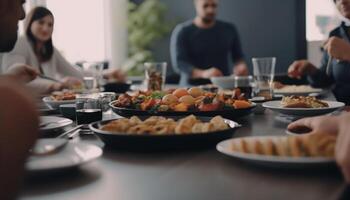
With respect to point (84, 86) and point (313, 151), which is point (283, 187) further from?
point (84, 86)

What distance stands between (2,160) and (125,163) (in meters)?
0.47

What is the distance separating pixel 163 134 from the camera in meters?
1.01

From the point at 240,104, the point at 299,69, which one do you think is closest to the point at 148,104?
the point at 240,104

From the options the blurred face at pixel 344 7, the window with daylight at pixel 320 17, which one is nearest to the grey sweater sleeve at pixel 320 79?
the blurred face at pixel 344 7

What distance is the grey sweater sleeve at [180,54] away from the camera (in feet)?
13.6

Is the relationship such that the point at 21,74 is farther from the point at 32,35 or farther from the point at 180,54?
the point at 180,54

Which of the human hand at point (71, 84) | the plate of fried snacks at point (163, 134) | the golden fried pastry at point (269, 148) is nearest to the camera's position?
the golden fried pastry at point (269, 148)

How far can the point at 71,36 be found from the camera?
538 cm

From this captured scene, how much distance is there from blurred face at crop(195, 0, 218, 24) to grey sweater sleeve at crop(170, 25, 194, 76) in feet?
0.77

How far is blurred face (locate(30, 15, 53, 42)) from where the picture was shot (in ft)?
10.9

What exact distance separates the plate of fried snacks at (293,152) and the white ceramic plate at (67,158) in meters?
0.25

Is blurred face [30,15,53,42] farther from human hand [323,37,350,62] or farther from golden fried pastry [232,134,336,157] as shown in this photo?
golden fried pastry [232,134,336,157]

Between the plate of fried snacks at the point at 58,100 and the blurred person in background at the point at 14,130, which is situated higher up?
the blurred person in background at the point at 14,130

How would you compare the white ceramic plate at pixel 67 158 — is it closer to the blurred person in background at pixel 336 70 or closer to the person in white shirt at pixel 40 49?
the blurred person in background at pixel 336 70
